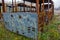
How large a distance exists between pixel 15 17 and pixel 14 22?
0.20 metres

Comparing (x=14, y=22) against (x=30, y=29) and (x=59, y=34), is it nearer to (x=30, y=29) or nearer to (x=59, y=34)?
(x=30, y=29)

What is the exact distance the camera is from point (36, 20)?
534 cm

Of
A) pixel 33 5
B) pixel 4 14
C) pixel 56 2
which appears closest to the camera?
pixel 4 14

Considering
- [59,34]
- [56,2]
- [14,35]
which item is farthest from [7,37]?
[56,2]

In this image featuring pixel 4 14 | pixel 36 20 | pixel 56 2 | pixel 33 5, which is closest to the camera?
pixel 36 20

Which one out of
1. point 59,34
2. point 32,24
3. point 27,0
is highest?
point 27,0

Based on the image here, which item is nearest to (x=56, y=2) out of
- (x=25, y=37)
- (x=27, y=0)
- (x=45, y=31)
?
Result: (x=27, y=0)

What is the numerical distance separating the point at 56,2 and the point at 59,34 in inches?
227

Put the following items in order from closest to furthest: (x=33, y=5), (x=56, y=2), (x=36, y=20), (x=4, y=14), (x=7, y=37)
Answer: (x=36, y=20) → (x=7, y=37) → (x=4, y=14) → (x=33, y=5) → (x=56, y=2)

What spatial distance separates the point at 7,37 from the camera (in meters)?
5.80

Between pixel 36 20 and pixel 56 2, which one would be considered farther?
pixel 56 2

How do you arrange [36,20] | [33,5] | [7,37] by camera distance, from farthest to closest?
[33,5] → [7,37] → [36,20]

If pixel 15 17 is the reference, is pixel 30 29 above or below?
below

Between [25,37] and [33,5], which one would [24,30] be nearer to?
[25,37]
